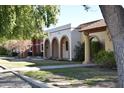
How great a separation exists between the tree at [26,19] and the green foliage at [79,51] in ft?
31.0

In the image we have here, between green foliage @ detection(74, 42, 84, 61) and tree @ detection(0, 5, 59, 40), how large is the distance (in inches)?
372

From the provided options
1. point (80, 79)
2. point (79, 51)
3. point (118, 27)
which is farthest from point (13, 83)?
point (79, 51)

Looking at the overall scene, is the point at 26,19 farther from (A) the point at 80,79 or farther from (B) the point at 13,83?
(A) the point at 80,79

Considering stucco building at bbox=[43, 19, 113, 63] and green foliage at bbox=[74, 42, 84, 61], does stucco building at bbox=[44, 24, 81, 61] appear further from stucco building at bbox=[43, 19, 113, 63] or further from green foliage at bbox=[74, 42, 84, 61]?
green foliage at bbox=[74, 42, 84, 61]

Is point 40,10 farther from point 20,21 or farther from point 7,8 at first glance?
point 7,8

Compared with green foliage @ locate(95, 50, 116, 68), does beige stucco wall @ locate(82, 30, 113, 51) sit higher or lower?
higher

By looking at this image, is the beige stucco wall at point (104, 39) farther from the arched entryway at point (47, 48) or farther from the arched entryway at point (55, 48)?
the arched entryway at point (47, 48)

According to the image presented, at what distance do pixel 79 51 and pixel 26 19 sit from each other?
1356cm

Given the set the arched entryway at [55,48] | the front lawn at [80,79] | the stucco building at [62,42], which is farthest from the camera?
the arched entryway at [55,48]

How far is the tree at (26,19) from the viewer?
65.3 feet

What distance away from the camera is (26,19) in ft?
73.9

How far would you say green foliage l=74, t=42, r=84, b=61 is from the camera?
35.0m

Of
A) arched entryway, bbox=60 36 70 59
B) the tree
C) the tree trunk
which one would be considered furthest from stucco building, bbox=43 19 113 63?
the tree trunk

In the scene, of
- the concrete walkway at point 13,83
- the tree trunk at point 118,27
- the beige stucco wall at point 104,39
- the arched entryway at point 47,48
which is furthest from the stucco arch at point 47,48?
the tree trunk at point 118,27
